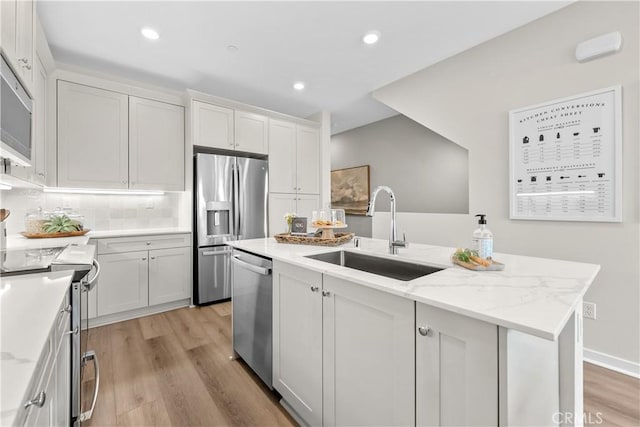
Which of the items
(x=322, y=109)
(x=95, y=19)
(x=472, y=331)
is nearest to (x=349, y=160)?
(x=322, y=109)

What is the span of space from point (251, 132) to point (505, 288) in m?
3.51

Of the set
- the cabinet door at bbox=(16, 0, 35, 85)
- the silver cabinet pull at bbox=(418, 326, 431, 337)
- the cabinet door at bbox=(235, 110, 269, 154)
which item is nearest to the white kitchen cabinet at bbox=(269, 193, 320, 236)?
the cabinet door at bbox=(235, 110, 269, 154)

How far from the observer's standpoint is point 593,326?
213 centimetres

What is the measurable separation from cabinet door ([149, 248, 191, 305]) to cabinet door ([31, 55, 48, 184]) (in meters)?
1.19

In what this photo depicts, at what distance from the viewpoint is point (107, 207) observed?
10.9 ft

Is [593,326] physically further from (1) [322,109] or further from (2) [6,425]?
(1) [322,109]

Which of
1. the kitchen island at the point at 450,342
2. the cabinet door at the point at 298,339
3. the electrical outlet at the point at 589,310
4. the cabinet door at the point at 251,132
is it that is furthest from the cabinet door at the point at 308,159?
the electrical outlet at the point at 589,310

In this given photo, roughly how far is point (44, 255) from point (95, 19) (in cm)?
192

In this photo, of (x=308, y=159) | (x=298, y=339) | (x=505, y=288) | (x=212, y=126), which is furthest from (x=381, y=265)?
(x=308, y=159)

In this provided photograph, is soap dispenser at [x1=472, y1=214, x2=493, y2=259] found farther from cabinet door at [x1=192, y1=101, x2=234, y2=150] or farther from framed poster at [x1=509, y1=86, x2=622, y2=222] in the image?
cabinet door at [x1=192, y1=101, x2=234, y2=150]

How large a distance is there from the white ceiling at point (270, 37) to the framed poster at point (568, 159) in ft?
2.66

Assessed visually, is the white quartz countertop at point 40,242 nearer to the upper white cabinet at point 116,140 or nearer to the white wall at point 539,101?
the upper white cabinet at point 116,140

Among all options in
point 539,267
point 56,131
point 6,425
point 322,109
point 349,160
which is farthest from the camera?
point 349,160

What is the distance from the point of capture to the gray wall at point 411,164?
3.95 metres
